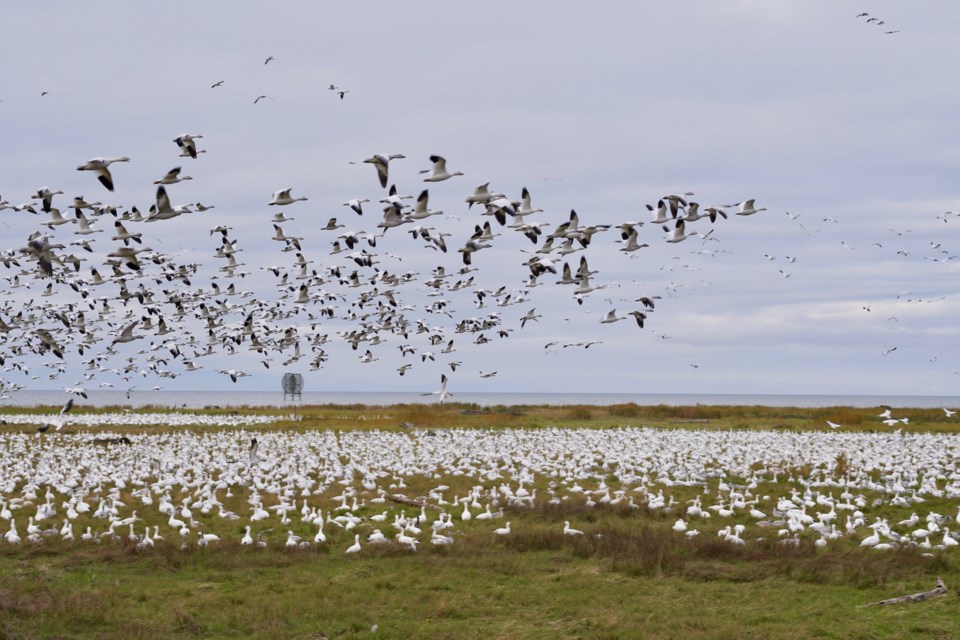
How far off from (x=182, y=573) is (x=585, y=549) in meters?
7.01

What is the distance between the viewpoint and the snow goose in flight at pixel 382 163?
20231 millimetres

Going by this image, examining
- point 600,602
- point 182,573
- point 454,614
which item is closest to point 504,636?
point 454,614

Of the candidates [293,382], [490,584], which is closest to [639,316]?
[490,584]

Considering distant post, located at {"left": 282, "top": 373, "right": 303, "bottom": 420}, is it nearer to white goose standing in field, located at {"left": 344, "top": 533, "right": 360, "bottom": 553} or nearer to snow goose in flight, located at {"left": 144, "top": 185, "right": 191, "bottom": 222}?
snow goose in flight, located at {"left": 144, "top": 185, "right": 191, "bottom": 222}

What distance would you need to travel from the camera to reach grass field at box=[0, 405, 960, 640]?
41.1 feet

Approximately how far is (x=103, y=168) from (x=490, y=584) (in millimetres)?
12002

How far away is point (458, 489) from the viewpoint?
2564 centimetres

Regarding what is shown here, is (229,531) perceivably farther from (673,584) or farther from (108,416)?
(108,416)

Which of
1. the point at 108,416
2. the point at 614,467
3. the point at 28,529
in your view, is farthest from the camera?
the point at 108,416

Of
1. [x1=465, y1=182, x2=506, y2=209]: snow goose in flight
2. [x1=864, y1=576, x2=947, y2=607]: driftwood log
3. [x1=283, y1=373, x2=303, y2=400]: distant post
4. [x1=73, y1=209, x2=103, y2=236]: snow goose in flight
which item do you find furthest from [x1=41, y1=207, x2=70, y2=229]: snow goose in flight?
[x1=283, y1=373, x2=303, y2=400]: distant post

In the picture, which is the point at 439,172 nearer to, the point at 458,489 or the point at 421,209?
the point at 421,209

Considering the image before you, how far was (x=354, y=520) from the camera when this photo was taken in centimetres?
1922

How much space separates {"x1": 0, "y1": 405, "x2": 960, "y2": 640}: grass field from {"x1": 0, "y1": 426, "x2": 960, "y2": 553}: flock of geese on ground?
1.04 ft

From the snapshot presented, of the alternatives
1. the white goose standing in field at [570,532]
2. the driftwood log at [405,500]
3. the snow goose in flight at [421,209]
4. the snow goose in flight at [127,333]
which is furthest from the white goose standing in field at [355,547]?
the snow goose in flight at [127,333]
